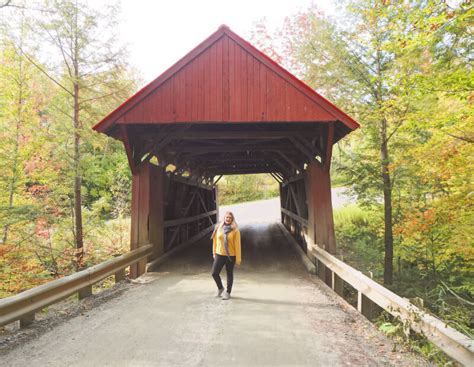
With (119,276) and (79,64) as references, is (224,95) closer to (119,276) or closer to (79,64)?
(119,276)

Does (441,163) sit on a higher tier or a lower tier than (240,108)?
lower

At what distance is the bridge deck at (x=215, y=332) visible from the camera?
3.17 m

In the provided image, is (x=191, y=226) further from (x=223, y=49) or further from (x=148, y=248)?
(x=223, y=49)

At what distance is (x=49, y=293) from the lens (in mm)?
4254

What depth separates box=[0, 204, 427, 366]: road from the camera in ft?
10.4

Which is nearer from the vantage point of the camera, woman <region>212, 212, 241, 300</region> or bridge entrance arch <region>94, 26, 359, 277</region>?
woman <region>212, 212, 241, 300</region>

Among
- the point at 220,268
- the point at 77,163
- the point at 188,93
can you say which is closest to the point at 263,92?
the point at 188,93

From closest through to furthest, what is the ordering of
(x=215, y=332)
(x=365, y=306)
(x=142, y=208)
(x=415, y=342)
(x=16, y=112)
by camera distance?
(x=415, y=342)
(x=215, y=332)
(x=365, y=306)
(x=142, y=208)
(x=16, y=112)

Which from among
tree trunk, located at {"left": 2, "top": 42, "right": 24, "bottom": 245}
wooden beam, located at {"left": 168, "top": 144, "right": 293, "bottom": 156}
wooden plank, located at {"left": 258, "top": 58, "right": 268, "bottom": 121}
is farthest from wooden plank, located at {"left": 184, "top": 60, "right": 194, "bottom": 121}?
tree trunk, located at {"left": 2, "top": 42, "right": 24, "bottom": 245}

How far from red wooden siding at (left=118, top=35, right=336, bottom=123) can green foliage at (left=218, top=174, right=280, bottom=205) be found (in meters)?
27.3

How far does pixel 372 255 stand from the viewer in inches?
553

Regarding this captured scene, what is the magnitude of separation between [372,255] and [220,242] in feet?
34.9

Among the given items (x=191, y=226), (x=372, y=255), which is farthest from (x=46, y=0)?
(x=372, y=255)

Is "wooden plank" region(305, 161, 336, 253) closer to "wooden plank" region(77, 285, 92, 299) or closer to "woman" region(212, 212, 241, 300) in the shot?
"woman" region(212, 212, 241, 300)
